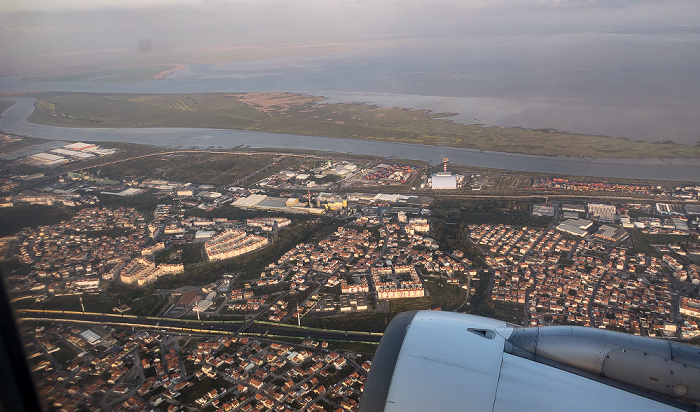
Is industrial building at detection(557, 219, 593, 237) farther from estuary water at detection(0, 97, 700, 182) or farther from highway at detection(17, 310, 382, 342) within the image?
highway at detection(17, 310, 382, 342)

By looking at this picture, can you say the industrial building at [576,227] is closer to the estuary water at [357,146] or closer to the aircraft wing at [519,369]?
the estuary water at [357,146]

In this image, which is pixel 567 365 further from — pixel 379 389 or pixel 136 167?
pixel 136 167

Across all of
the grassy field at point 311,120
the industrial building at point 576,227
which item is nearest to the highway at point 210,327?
the industrial building at point 576,227

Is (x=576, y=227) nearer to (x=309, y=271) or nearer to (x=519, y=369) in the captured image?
(x=309, y=271)

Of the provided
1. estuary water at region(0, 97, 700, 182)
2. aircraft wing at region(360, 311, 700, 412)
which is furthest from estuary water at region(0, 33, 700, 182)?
aircraft wing at region(360, 311, 700, 412)

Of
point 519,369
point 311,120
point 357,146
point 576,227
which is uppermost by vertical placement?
point 519,369

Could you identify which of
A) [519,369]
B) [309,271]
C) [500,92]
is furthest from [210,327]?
[500,92]
